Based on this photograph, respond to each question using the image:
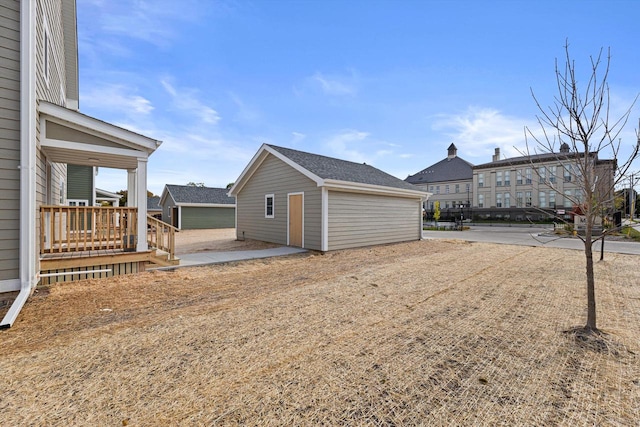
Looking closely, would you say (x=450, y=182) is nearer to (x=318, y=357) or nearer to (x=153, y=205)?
(x=153, y=205)

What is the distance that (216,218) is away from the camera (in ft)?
81.7

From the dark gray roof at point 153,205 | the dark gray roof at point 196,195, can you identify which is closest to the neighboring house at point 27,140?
the dark gray roof at point 196,195

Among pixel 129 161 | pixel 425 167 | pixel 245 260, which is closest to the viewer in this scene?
pixel 129 161

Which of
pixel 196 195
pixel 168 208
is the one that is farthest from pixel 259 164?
pixel 168 208

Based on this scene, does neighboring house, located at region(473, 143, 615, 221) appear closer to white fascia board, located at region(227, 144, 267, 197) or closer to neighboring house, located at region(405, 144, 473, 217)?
neighboring house, located at region(405, 144, 473, 217)

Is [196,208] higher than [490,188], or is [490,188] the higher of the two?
[490,188]

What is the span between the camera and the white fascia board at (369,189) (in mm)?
10195

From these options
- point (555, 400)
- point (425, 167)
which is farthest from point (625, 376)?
point (425, 167)

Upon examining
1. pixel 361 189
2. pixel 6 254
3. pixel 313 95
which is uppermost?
pixel 313 95

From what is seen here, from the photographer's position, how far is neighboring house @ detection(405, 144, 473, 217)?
→ 1876 inches

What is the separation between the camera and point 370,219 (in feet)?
40.3

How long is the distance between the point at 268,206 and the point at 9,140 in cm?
892

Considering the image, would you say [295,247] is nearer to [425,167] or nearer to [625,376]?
[625,376]

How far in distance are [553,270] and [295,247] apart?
8229 millimetres
